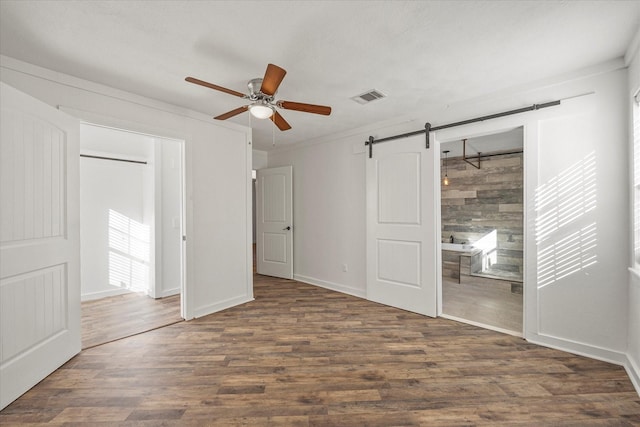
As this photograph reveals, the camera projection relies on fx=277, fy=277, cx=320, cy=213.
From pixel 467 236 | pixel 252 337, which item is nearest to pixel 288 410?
pixel 252 337

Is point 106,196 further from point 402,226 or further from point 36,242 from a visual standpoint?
point 402,226

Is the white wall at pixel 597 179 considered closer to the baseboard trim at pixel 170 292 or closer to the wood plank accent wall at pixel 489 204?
the wood plank accent wall at pixel 489 204

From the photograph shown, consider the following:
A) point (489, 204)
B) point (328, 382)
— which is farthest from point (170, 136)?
point (489, 204)

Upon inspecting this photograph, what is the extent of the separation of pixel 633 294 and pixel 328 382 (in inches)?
91.7

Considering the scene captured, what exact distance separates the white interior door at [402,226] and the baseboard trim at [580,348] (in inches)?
37.0

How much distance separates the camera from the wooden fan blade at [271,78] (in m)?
1.71

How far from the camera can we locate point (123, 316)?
10.5ft

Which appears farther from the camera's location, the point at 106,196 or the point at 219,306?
the point at 106,196

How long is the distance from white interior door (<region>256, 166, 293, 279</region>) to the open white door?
2.97 meters

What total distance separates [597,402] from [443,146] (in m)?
4.12

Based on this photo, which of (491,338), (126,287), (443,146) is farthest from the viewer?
(443,146)

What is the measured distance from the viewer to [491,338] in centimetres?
263

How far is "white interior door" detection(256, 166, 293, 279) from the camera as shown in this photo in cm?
493

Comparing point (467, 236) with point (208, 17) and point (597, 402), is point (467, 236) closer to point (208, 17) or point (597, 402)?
point (597, 402)
